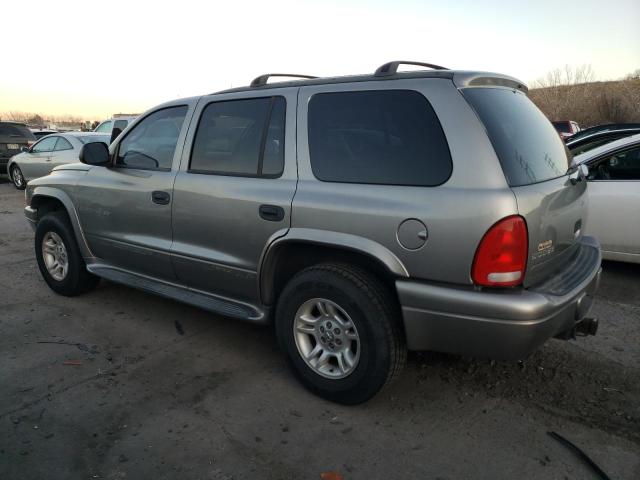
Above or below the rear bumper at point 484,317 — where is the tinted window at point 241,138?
above

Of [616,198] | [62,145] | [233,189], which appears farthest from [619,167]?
[62,145]

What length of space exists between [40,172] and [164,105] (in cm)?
969

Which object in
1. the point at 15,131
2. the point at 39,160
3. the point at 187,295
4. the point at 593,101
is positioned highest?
the point at 15,131

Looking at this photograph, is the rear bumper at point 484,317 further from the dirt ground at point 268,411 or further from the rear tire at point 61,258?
the rear tire at point 61,258

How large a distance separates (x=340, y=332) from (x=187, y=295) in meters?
1.35

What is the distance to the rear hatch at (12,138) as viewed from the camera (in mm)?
14727

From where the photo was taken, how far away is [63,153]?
1131 cm

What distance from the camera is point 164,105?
394 centimetres

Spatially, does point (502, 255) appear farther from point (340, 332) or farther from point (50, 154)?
point (50, 154)

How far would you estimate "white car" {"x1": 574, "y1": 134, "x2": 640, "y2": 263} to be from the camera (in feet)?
16.5

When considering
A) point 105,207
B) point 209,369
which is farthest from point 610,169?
point 105,207

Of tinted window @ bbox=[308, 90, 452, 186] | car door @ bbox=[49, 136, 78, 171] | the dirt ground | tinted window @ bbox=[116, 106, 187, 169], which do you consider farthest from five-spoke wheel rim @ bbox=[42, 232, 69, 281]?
car door @ bbox=[49, 136, 78, 171]

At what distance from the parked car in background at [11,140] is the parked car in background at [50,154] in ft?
6.61

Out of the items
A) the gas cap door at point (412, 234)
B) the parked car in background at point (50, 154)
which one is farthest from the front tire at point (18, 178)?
the gas cap door at point (412, 234)
